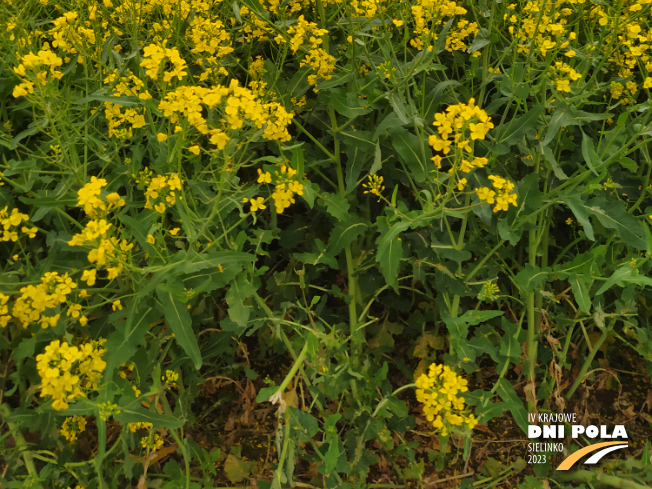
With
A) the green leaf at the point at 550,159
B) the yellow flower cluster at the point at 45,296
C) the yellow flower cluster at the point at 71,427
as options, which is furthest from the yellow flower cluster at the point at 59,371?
the green leaf at the point at 550,159

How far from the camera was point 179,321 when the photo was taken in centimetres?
178

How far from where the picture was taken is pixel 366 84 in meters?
2.27

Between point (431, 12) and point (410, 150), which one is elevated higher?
point (431, 12)

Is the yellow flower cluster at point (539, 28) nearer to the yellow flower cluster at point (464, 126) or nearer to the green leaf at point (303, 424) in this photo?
the yellow flower cluster at point (464, 126)

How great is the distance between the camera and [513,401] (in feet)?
7.02

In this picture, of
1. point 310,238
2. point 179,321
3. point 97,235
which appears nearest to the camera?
point 97,235

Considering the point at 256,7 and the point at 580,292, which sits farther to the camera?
the point at 256,7

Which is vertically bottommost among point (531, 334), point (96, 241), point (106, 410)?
point (531, 334)

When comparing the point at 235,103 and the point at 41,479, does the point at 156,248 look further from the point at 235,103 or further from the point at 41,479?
the point at 41,479

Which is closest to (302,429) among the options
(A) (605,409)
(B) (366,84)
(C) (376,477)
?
(C) (376,477)

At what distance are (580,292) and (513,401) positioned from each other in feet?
1.90

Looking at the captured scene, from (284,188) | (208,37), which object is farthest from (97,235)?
(208,37)

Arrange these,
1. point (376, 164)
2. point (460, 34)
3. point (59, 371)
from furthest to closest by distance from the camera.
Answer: point (460, 34) → point (376, 164) → point (59, 371)

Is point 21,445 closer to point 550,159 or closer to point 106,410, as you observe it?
point 106,410
